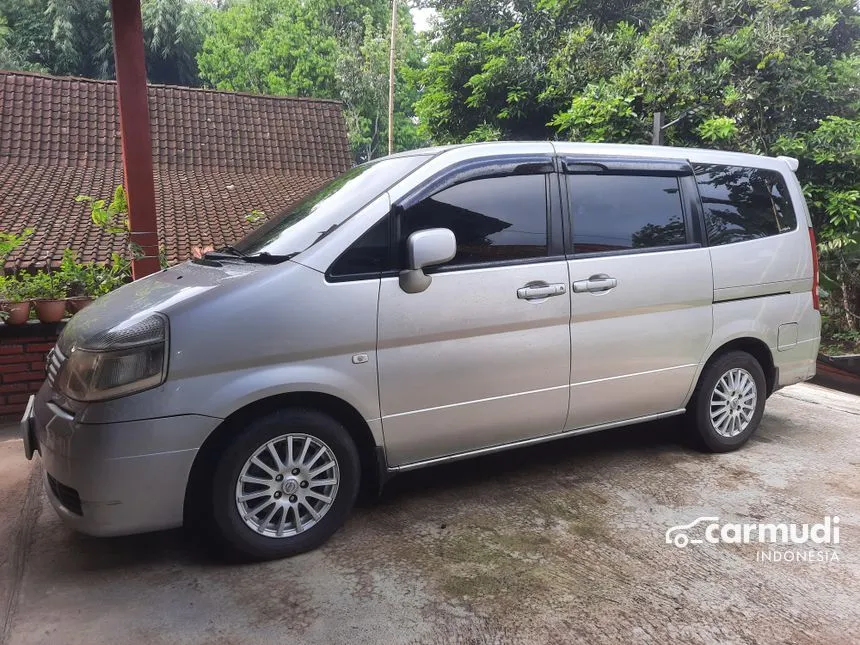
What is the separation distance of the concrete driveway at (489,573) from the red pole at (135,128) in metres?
2.01

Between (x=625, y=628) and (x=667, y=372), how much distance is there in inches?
74.3

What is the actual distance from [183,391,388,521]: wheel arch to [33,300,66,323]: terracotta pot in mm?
2993

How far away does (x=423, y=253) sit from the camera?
10.4 feet

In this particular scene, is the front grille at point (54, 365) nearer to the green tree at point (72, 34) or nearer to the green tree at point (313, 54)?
the green tree at point (72, 34)

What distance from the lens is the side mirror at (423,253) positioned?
317cm

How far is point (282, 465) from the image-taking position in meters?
3.04

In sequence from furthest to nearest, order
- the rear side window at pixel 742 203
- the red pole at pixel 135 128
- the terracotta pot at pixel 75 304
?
the terracotta pot at pixel 75 304 < the red pole at pixel 135 128 < the rear side window at pixel 742 203

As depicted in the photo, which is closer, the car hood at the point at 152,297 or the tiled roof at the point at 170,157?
the car hood at the point at 152,297

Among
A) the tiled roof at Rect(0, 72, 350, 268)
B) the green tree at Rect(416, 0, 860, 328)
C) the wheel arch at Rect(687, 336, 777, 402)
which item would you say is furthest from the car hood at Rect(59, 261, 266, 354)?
the green tree at Rect(416, 0, 860, 328)

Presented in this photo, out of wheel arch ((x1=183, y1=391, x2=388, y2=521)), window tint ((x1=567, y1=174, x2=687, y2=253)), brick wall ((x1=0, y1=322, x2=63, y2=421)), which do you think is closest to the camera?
wheel arch ((x1=183, y1=391, x2=388, y2=521))

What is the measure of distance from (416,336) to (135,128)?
11.0ft

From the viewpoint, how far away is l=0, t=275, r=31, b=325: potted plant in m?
5.10

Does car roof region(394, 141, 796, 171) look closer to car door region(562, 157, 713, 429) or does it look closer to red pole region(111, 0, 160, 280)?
car door region(562, 157, 713, 429)

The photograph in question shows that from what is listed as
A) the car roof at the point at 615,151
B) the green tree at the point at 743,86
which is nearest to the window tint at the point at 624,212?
the car roof at the point at 615,151
